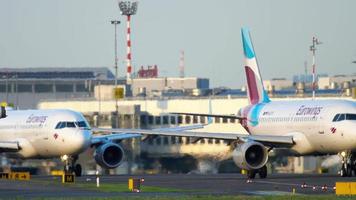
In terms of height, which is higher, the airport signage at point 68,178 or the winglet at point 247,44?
the winglet at point 247,44

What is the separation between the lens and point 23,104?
152m

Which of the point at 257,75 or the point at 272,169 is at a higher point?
the point at 257,75

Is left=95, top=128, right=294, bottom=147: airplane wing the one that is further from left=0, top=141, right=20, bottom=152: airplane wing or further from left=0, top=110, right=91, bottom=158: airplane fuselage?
left=0, top=141, right=20, bottom=152: airplane wing

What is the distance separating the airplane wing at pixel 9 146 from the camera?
7362 centimetres

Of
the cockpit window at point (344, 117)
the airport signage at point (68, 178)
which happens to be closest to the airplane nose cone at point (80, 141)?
the airport signage at point (68, 178)

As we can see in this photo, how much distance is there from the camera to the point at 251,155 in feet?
211

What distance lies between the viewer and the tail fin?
74.9 m

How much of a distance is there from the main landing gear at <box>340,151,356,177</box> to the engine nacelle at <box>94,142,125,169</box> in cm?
1573

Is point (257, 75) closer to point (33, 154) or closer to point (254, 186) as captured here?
point (33, 154)

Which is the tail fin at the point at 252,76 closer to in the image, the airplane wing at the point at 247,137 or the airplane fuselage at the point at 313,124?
the airplane fuselage at the point at 313,124

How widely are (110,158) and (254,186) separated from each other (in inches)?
821

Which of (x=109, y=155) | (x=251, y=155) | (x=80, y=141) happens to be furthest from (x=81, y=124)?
(x=251, y=155)

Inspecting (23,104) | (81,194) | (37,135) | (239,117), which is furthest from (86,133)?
(23,104)

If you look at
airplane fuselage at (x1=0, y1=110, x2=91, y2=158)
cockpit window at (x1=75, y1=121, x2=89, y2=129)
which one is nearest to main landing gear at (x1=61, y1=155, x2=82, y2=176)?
airplane fuselage at (x1=0, y1=110, x2=91, y2=158)
